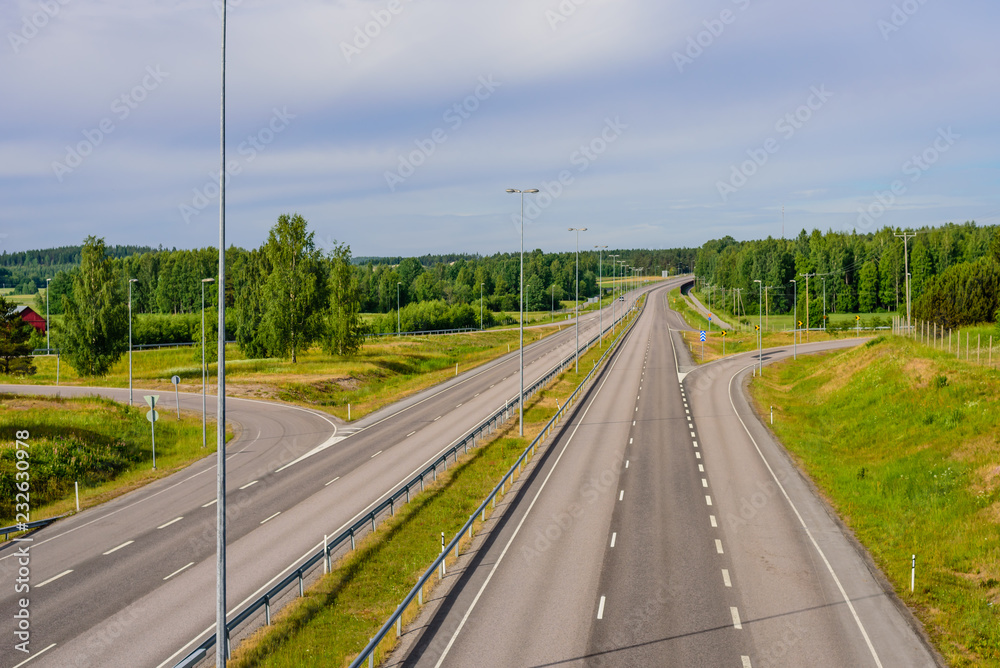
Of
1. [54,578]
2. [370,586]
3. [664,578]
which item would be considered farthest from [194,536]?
[664,578]

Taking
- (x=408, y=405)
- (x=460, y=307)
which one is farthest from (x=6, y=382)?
(x=460, y=307)

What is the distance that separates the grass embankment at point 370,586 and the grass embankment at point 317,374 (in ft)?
68.5

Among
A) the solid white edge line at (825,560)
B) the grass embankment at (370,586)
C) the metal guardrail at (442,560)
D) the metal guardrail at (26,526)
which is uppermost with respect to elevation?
the metal guardrail at (442,560)

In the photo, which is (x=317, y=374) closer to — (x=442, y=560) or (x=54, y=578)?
(x=54, y=578)

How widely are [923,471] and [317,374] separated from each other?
52.1 metres

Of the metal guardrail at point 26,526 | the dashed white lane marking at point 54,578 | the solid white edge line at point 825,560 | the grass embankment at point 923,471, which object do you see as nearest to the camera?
the solid white edge line at point 825,560

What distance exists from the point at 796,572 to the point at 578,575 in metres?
6.29

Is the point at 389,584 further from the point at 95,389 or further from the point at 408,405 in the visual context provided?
the point at 95,389

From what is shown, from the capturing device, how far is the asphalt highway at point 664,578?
15141 millimetres

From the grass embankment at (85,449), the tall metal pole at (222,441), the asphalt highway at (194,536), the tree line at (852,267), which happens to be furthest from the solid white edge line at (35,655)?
the tree line at (852,267)

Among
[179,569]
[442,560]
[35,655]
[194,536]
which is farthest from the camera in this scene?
[194,536]

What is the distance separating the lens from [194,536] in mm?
23078

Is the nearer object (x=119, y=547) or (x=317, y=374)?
(x=119, y=547)

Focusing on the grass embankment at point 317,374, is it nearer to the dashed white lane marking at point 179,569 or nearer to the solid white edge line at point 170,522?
the solid white edge line at point 170,522
